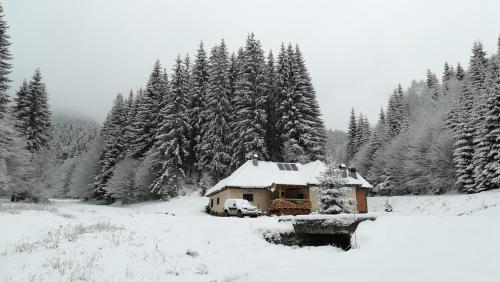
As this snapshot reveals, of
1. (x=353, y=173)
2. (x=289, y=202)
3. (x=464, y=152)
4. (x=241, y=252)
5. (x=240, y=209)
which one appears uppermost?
(x=464, y=152)

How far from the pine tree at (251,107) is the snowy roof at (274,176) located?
5.51m

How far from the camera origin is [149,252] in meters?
12.5

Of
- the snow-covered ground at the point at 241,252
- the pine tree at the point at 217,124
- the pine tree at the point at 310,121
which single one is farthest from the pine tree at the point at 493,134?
the pine tree at the point at 217,124

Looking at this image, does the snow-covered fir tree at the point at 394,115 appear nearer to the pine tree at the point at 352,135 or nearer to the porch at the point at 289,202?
the pine tree at the point at 352,135

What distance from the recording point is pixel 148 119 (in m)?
59.7

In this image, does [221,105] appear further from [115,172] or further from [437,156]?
[437,156]

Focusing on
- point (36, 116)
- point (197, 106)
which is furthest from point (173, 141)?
point (36, 116)

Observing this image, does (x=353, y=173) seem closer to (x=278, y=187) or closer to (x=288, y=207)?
(x=278, y=187)

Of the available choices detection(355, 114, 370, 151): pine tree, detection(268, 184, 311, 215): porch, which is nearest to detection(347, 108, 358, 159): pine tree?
detection(355, 114, 370, 151): pine tree

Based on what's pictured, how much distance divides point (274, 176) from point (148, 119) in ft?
95.8

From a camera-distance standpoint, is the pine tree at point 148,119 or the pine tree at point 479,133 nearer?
the pine tree at point 479,133

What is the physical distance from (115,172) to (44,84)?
15.7 m

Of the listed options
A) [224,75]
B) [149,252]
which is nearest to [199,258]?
[149,252]

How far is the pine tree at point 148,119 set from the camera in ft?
192
